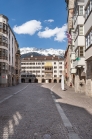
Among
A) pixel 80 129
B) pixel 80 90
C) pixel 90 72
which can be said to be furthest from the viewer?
pixel 80 90

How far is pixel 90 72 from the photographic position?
18.1 meters

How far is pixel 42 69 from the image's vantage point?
9800cm

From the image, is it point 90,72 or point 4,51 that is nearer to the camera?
point 90,72

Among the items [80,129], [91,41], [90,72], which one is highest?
[91,41]

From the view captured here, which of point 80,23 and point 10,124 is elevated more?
point 80,23

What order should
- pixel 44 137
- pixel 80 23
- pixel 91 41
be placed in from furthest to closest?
pixel 80 23 < pixel 91 41 < pixel 44 137

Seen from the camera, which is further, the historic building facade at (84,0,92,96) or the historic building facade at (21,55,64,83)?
the historic building facade at (21,55,64,83)

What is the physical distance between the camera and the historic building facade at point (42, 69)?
3730 inches

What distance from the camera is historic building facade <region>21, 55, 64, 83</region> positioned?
94.8 m

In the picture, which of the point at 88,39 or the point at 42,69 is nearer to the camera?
the point at 88,39

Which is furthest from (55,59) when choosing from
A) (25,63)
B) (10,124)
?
(10,124)

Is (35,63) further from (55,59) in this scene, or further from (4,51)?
A: (4,51)

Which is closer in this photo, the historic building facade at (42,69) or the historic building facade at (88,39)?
the historic building facade at (88,39)

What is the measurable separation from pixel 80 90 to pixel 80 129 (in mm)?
16821
